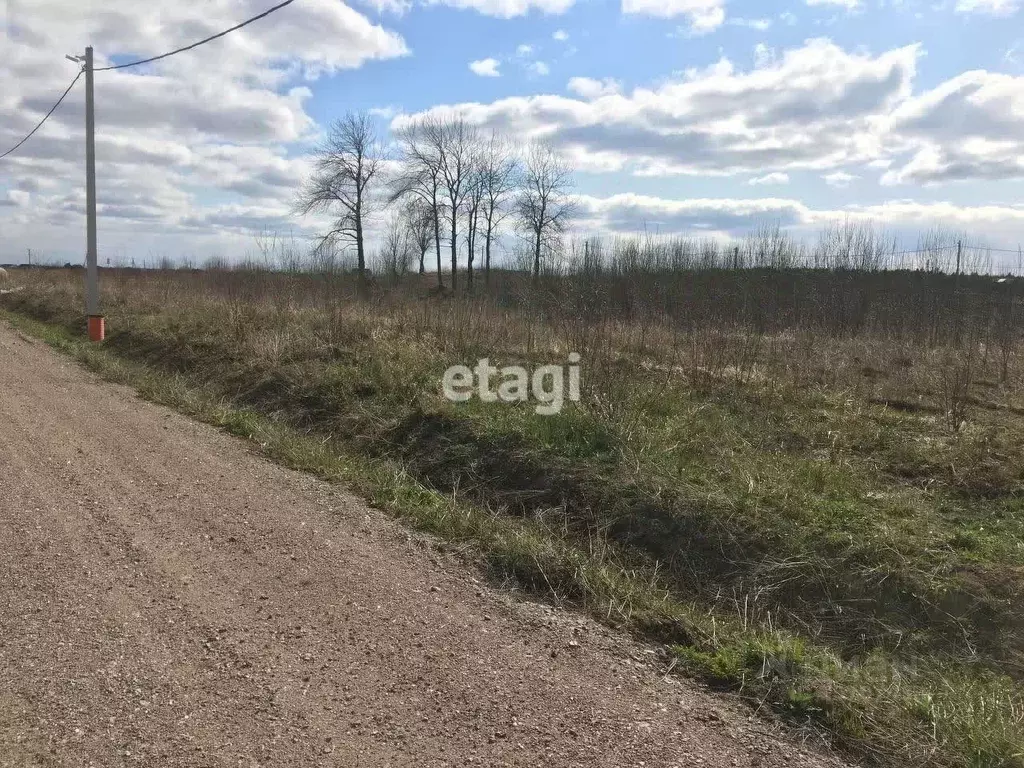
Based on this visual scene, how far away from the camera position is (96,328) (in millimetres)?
14641

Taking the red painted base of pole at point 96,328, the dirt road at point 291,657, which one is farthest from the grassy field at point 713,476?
the red painted base of pole at point 96,328

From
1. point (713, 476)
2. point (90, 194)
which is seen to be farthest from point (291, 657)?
point (90, 194)

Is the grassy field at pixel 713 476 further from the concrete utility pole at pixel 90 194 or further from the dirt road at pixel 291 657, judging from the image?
the concrete utility pole at pixel 90 194

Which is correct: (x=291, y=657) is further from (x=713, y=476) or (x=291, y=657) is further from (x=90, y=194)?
(x=90, y=194)

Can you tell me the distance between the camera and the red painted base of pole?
14.6 m

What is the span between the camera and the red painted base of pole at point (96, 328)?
47.9 ft

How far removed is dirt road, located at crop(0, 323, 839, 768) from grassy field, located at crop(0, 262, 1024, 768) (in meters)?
0.43

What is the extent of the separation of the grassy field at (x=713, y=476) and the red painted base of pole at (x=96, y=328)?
1232mm

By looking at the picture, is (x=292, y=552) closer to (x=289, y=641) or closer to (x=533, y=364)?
(x=289, y=641)

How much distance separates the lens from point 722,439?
6895 mm

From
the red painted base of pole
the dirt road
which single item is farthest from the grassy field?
the red painted base of pole

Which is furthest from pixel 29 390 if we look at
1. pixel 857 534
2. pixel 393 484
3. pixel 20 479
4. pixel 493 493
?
pixel 857 534

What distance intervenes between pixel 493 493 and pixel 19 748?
408 centimetres

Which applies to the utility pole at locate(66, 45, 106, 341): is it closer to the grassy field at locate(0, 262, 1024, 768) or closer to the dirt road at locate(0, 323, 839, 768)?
the grassy field at locate(0, 262, 1024, 768)
